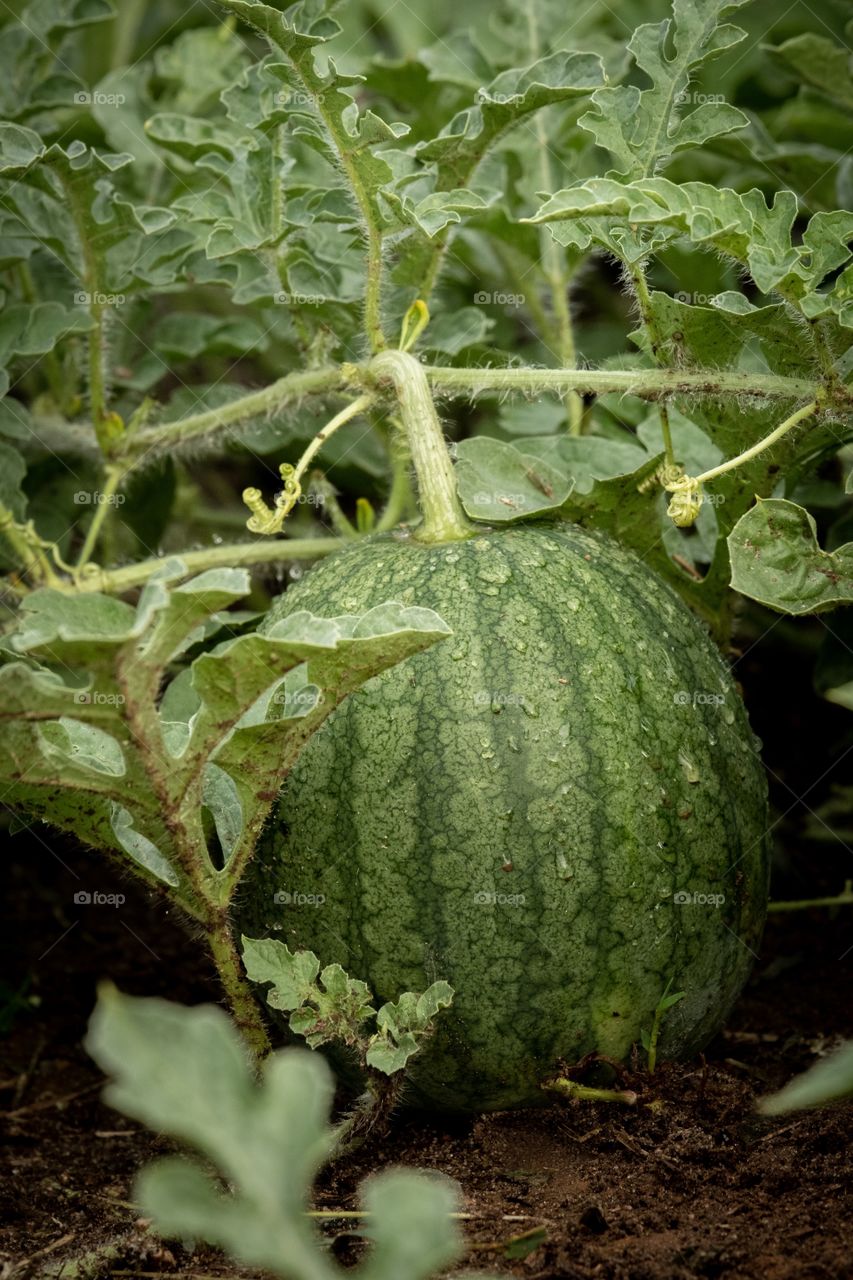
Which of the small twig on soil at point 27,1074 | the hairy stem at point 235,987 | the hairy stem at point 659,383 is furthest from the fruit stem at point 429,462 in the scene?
the small twig on soil at point 27,1074

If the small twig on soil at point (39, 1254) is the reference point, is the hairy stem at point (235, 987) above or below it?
above

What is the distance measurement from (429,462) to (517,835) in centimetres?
59

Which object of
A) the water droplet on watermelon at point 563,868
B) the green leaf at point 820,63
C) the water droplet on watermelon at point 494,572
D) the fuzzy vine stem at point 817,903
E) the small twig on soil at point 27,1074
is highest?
the green leaf at point 820,63

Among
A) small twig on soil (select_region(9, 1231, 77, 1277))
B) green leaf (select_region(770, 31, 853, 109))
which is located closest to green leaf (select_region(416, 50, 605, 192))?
green leaf (select_region(770, 31, 853, 109))

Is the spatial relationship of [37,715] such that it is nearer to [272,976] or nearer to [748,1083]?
[272,976]

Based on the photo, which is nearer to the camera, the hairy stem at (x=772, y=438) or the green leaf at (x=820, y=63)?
the hairy stem at (x=772, y=438)

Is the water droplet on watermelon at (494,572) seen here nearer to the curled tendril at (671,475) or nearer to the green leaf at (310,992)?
the curled tendril at (671,475)

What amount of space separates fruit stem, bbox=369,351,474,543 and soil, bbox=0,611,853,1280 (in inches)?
33.1

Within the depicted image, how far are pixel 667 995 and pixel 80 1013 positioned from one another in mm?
1250

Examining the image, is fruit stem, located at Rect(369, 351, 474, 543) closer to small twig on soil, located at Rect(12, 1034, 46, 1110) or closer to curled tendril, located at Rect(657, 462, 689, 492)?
curled tendril, located at Rect(657, 462, 689, 492)

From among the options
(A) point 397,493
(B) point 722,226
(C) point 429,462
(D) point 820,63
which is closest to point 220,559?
(A) point 397,493

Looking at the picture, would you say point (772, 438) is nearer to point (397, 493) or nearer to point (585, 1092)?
point (397, 493)

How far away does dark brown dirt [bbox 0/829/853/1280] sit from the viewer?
141 centimetres

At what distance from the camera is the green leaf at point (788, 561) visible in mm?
1815
